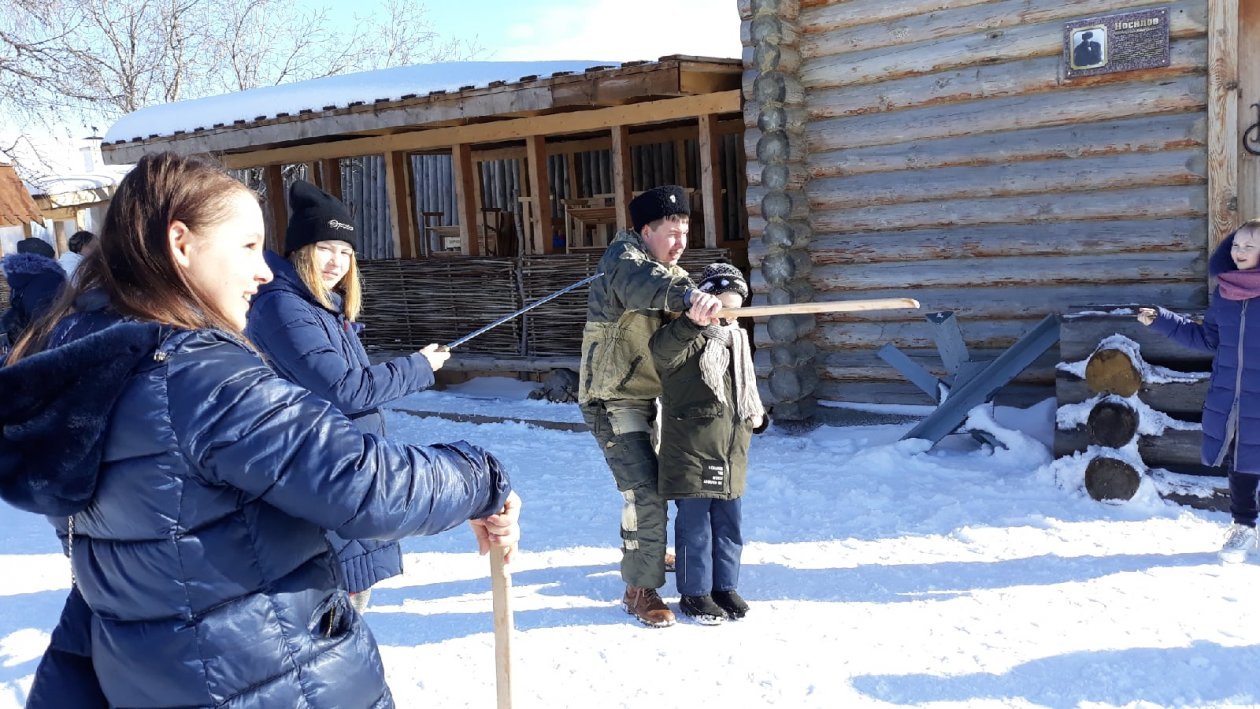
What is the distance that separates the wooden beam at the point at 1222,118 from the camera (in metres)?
5.82

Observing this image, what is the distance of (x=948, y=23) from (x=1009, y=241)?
1.53m

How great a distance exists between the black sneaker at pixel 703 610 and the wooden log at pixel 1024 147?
13.4ft

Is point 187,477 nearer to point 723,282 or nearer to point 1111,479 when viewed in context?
point 723,282

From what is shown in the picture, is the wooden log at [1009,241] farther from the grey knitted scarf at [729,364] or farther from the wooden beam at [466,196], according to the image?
the wooden beam at [466,196]

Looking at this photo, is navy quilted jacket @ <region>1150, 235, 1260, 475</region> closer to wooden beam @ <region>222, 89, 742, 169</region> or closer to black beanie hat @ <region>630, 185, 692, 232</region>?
black beanie hat @ <region>630, 185, 692, 232</region>

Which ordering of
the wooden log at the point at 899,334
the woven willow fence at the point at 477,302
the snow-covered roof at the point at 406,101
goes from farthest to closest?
1. the woven willow fence at the point at 477,302
2. the snow-covered roof at the point at 406,101
3. the wooden log at the point at 899,334

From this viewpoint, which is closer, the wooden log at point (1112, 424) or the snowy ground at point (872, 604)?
the snowy ground at point (872, 604)

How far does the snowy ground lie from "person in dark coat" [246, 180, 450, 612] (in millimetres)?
693

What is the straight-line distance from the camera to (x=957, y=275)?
711cm

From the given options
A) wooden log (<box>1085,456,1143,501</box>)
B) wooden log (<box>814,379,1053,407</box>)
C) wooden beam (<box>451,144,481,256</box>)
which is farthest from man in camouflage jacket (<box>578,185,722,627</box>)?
wooden beam (<box>451,144,481,256</box>)

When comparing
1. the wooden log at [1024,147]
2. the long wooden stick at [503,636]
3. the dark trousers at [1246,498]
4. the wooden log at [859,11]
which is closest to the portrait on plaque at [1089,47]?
the wooden log at [1024,147]

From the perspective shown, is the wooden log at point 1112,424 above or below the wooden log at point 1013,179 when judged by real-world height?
below

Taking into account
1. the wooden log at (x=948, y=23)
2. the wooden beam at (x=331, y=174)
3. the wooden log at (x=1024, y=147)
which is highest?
the wooden log at (x=948, y=23)

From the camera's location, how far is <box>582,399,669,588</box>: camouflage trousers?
13.8 ft
